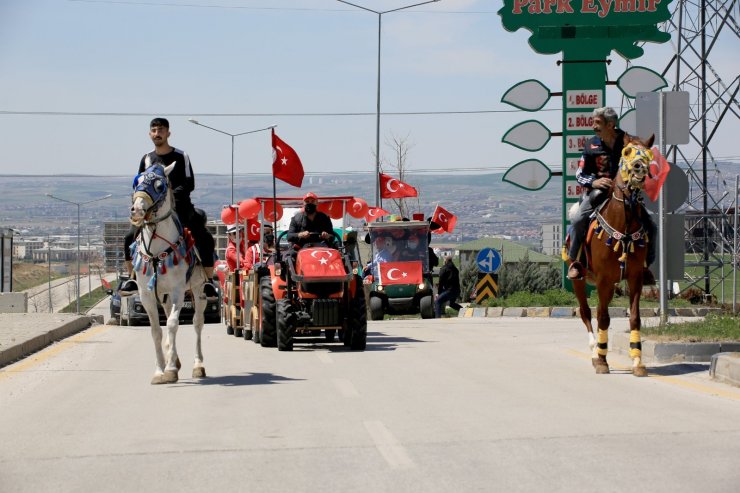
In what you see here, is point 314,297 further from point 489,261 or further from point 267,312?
point 489,261

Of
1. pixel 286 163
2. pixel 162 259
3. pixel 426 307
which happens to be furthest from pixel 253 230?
pixel 162 259

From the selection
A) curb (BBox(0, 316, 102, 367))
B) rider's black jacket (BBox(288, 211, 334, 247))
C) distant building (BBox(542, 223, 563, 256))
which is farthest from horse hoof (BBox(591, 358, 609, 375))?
distant building (BBox(542, 223, 563, 256))

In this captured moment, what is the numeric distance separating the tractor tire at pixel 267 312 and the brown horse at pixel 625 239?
238 inches

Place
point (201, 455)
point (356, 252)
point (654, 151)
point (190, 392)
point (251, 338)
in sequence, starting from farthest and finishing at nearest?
point (356, 252) < point (251, 338) < point (654, 151) < point (190, 392) < point (201, 455)

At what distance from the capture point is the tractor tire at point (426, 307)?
33.4m

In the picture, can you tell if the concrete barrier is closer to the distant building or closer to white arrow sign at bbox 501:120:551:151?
white arrow sign at bbox 501:120:551:151

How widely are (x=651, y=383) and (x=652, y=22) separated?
25.2 metres

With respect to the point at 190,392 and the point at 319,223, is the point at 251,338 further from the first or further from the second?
the point at 190,392

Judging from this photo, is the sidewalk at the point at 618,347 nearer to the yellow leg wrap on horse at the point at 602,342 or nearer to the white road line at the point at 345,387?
the yellow leg wrap on horse at the point at 602,342

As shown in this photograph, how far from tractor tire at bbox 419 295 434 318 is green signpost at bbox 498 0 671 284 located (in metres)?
5.36

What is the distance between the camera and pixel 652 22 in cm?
3634

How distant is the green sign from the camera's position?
35875 millimetres

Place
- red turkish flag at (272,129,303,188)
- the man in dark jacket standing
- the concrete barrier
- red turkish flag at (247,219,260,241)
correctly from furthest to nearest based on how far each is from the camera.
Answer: the concrete barrier < the man in dark jacket standing < red turkish flag at (247,219,260,241) < red turkish flag at (272,129,303,188)

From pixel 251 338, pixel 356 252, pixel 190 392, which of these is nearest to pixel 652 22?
pixel 356 252
